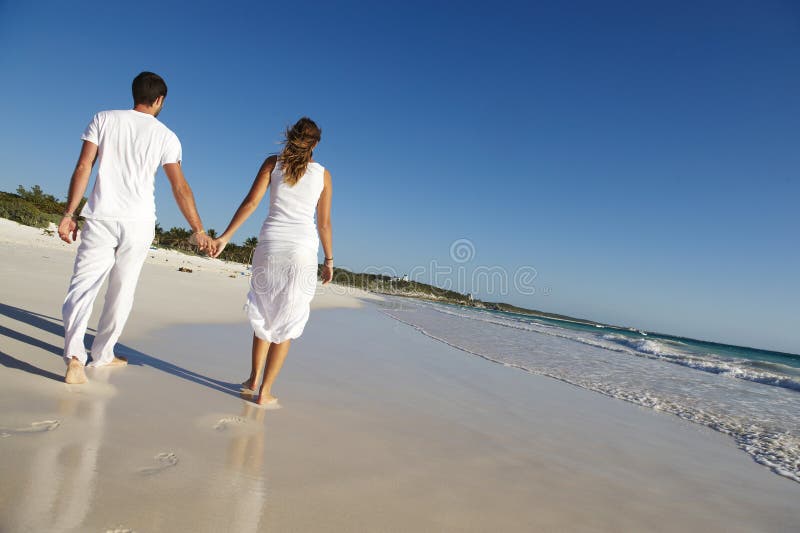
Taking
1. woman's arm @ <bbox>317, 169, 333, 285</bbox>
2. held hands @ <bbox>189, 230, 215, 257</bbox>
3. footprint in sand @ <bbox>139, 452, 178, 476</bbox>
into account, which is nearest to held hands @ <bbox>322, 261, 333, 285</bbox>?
woman's arm @ <bbox>317, 169, 333, 285</bbox>

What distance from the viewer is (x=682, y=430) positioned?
14.5 feet

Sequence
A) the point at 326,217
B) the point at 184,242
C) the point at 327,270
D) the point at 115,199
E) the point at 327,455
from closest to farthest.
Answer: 1. the point at 327,455
2. the point at 115,199
3. the point at 326,217
4. the point at 327,270
5. the point at 184,242

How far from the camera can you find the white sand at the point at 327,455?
5.51 ft

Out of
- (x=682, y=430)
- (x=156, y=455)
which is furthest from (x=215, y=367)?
(x=682, y=430)

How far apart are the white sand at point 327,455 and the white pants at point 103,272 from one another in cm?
37

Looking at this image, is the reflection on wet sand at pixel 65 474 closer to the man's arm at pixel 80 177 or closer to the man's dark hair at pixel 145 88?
the man's arm at pixel 80 177

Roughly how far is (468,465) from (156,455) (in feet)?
5.50

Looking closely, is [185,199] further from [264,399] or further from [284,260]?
[264,399]

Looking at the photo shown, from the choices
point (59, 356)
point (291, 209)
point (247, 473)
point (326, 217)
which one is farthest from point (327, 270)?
point (59, 356)

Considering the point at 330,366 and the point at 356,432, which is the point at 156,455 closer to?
the point at 356,432

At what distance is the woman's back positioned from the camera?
3137mm

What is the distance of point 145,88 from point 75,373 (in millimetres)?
1936

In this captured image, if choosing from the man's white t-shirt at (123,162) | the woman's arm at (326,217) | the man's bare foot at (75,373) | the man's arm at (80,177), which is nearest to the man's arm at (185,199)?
the man's white t-shirt at (123,162)

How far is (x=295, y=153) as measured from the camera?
314 cm
